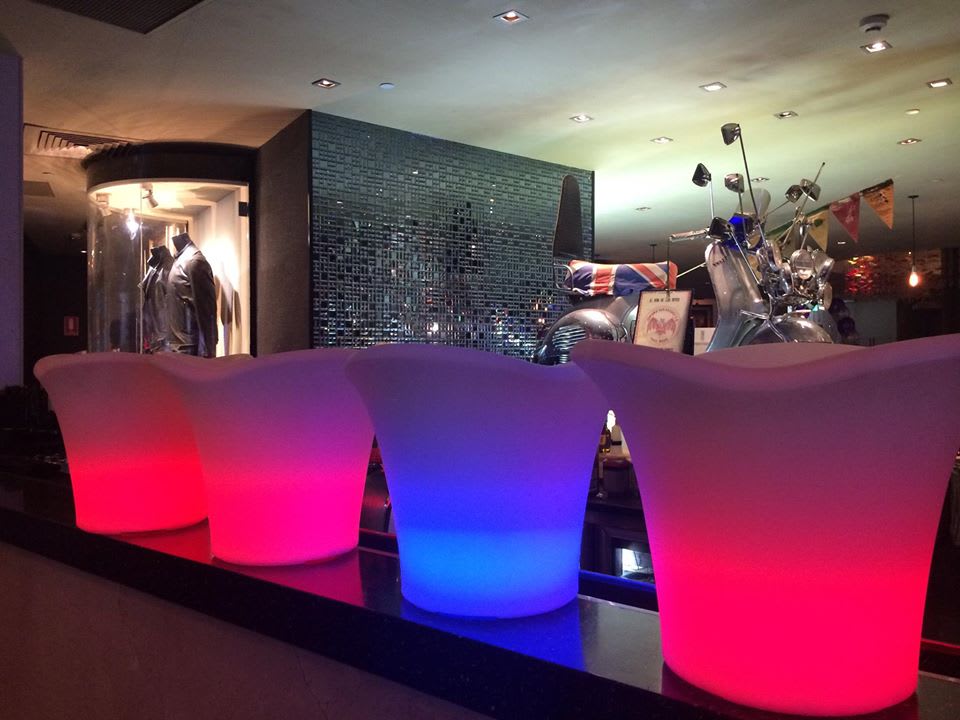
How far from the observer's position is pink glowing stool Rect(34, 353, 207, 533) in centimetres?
110

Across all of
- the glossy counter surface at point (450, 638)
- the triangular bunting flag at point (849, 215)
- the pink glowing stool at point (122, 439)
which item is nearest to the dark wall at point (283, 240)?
the triangular bunting flag at point (849, 215)

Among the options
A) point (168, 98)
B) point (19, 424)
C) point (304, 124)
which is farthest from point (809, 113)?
point (19, 424)

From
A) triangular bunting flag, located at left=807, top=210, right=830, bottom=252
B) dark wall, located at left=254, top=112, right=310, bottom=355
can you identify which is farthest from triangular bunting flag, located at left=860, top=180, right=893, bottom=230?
dark wall, located at left=254, top=112, right=310, bottom=355

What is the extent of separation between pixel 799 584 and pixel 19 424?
3.07 meters

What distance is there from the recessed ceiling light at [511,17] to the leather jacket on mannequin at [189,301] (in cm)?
271

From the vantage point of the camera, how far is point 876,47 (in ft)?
14.6

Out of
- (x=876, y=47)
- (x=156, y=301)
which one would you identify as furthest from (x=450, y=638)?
(x=156, y=301)

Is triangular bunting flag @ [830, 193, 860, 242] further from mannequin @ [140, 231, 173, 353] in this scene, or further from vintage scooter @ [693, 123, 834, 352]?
mannequin @ [140, 231, 173, 353]

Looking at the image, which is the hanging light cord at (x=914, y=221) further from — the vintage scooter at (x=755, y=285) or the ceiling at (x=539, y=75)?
the vintage scooter at (x=755, y=285)

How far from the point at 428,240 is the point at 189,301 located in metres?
1.71

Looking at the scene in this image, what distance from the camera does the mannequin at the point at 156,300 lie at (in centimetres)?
556

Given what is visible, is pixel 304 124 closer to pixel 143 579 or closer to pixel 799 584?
pixel 143 579

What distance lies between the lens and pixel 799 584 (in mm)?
469

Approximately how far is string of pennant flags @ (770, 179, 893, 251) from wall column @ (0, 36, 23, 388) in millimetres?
3182
